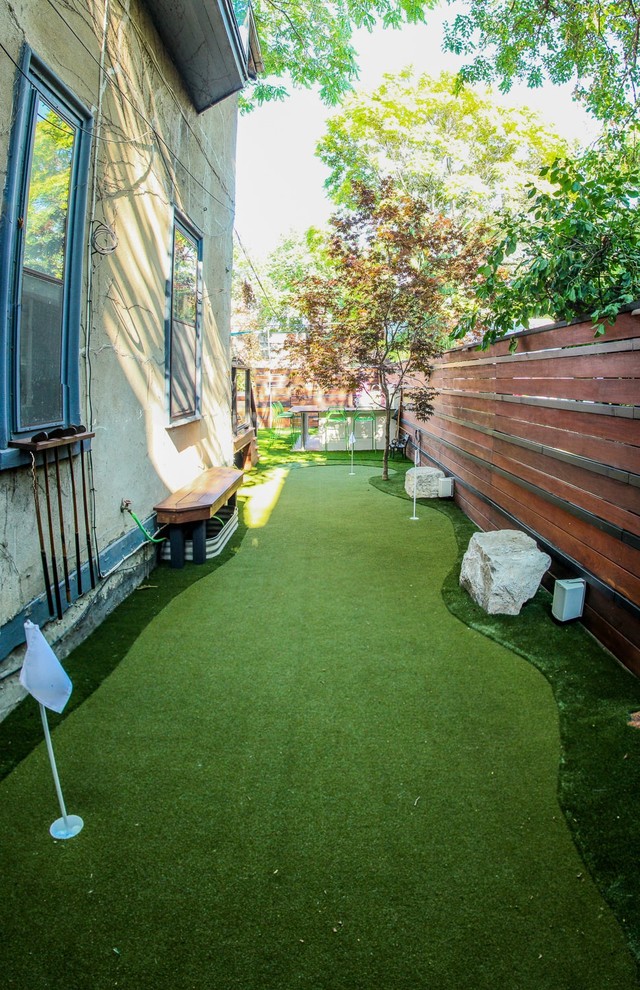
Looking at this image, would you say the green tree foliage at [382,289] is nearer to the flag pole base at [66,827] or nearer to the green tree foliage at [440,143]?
the flag pole base at [66,827]

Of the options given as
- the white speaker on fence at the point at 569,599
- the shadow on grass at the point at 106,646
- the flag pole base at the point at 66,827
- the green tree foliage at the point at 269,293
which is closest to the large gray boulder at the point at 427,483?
the shadow on grass at the point at 106,646

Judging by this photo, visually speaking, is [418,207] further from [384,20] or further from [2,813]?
[2,813]

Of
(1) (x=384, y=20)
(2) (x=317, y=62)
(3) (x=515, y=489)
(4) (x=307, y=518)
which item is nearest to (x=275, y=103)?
(2) (x=317, y=62)

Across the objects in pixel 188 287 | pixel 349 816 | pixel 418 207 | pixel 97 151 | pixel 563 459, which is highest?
pixel 418 207

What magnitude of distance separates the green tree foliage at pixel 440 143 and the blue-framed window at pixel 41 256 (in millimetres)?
13344

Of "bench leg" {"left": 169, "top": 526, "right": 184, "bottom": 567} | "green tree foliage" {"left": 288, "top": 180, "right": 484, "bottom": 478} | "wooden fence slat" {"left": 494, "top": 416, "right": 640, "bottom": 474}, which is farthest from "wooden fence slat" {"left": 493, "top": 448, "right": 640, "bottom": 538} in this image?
"green tree foliage" {"left": 288, "top": 180, "right": 484, "bottom": 478}

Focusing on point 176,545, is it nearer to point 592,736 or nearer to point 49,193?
point 49,193

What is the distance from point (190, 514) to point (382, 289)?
15.8 ft

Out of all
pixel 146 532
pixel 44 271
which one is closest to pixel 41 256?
pixel 44 271

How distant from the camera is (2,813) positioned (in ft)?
6.31

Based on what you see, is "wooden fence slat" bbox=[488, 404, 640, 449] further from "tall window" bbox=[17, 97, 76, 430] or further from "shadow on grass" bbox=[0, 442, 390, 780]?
"tall window" bbox=[17, 97, 76, 430]

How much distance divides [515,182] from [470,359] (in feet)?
37.6

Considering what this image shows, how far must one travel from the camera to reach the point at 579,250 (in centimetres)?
332

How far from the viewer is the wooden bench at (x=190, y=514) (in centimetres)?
441
